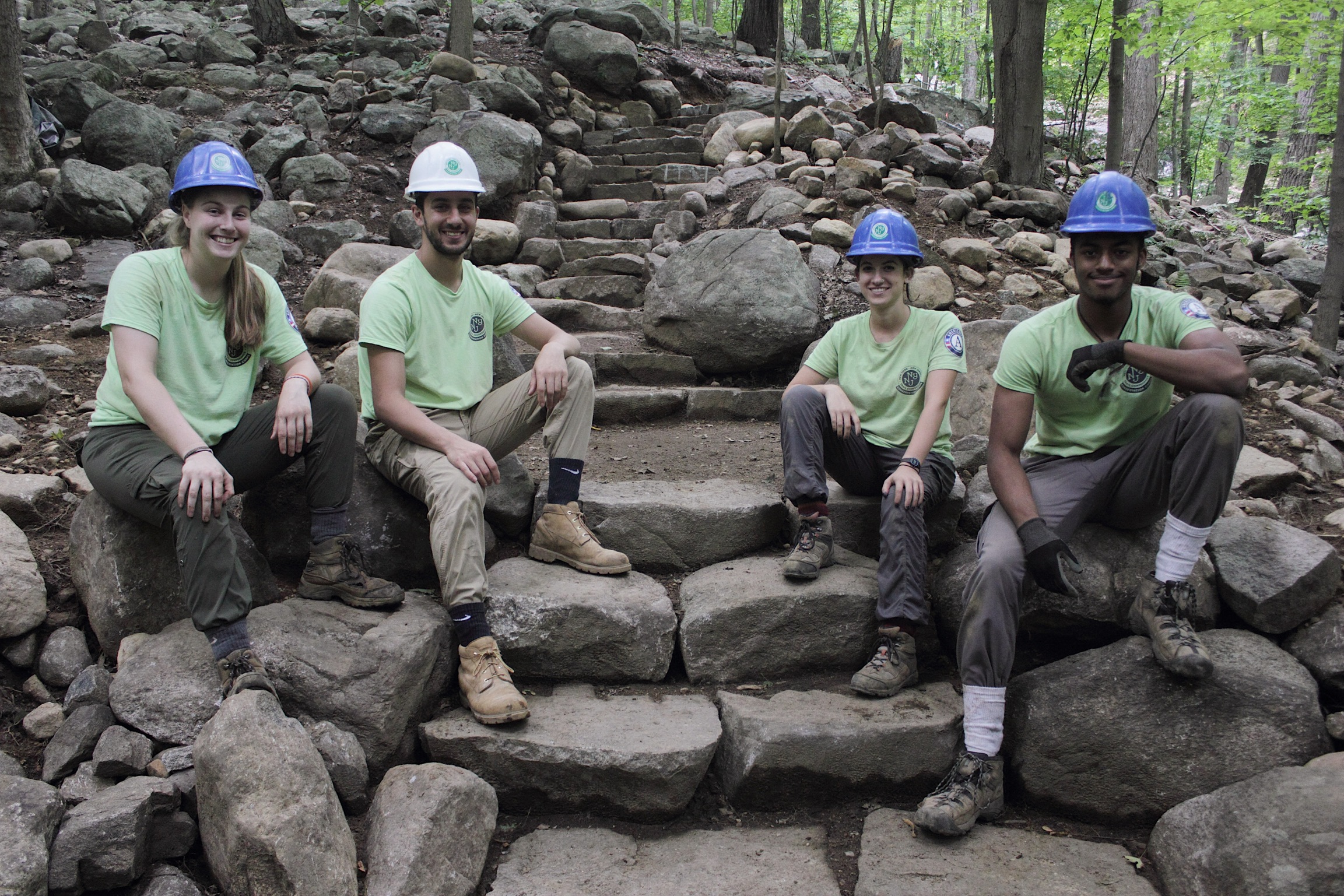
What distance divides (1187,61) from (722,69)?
20.2ft

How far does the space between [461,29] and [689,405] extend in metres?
7.94

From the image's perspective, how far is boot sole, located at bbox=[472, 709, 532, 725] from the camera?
2873 millimetres

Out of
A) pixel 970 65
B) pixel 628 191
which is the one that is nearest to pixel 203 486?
pixel 628 191

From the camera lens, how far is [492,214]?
8.37 meters

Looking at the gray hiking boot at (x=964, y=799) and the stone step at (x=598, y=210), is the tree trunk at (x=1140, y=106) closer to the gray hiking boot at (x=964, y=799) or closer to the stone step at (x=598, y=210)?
the stone step at (x=598, y=210)

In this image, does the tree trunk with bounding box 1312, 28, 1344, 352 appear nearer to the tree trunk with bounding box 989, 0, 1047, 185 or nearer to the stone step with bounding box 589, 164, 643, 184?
the tree trunk with bounding box 989, 0, 1047, 185

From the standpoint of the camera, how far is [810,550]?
11.1 feet

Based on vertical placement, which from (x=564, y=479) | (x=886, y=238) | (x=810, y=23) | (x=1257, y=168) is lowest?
(x=564, y=479)

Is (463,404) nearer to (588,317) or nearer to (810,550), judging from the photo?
(810,550)

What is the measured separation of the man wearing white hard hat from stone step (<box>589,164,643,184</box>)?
6.35 metres

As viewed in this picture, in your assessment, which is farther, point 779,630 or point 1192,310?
point 779,630

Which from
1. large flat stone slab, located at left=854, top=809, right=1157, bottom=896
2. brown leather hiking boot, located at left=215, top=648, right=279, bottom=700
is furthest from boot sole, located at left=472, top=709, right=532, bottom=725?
large flat stone slab, located at left=854, top=809, right=1157, bottom=896

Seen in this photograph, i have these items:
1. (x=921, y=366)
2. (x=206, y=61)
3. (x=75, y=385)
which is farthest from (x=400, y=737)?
(x=206, y=61)

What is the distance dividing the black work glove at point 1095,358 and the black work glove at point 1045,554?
48 cm
